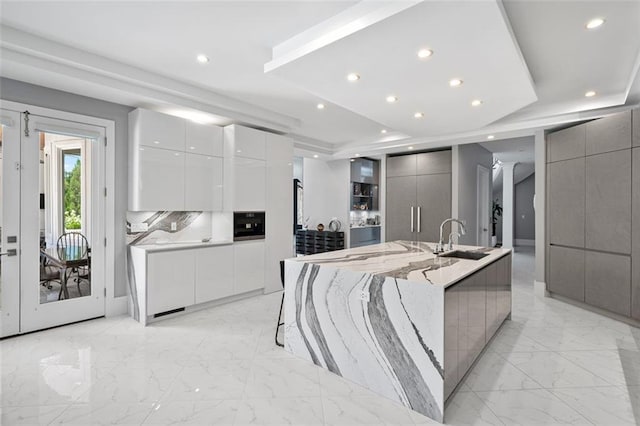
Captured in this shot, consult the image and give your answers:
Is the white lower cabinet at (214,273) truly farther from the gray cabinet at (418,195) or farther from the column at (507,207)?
the column at (507,207)

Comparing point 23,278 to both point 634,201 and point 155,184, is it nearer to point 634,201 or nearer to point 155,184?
point 155,184

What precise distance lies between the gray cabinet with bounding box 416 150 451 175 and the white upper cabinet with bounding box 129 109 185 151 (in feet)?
14.3

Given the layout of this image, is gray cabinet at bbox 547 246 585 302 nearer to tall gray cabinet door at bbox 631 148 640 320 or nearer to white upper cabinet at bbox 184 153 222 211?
tall gray cabinet door at bbox 631 148 640 320

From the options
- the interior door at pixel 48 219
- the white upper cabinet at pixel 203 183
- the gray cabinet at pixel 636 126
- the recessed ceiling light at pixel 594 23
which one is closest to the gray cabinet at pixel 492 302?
the recessed ceiling light at pixel 594 23

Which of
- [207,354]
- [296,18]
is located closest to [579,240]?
[296,18]

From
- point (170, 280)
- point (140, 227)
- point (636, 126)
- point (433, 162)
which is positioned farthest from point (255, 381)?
point (433, 162)

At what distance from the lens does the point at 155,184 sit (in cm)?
375

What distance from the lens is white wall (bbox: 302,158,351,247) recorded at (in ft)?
23.6

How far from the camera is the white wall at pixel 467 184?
575 centimetres

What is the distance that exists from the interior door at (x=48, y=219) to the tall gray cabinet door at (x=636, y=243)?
598 centimetres

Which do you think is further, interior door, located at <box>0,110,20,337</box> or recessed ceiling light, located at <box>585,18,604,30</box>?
interior door, located at <box>0,110,20,337</box>

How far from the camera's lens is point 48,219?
333 cm

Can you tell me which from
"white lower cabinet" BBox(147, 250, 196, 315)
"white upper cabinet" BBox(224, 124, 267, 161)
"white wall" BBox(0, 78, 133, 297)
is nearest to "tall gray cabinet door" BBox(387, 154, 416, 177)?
"white upper cabinet" BBox(224, 124, 267, 161)

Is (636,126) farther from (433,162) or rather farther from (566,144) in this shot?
(433,162)
